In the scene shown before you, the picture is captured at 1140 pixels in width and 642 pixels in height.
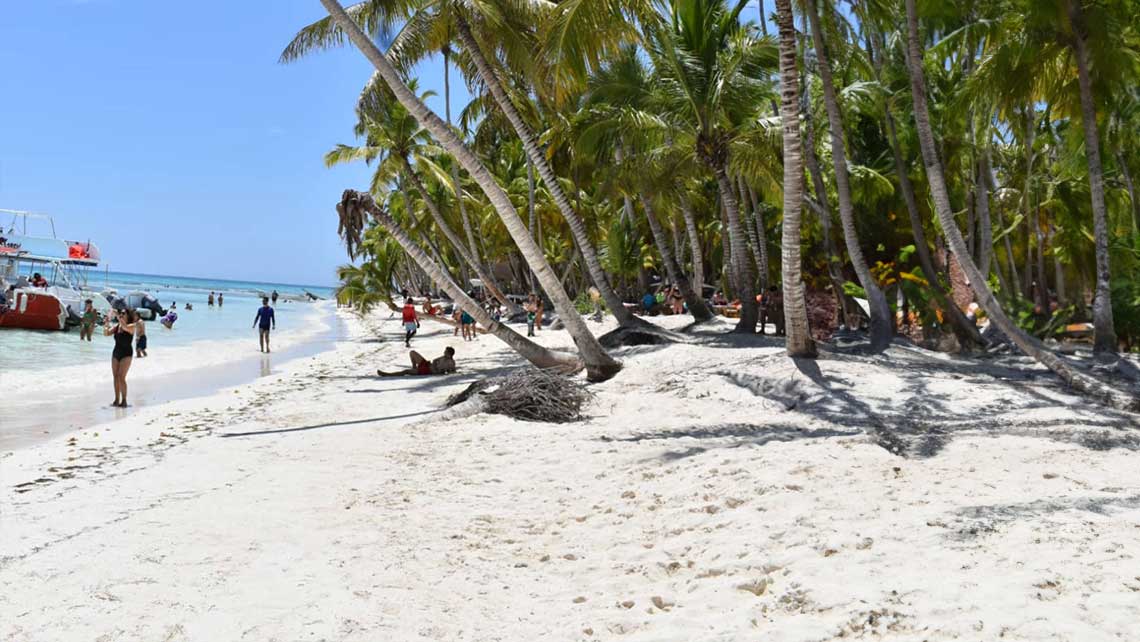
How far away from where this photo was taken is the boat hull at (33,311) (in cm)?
2938

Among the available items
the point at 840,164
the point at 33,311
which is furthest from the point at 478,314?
the point at 33,311

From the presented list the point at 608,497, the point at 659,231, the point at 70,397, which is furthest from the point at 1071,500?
the point at 659,231

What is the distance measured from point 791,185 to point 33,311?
3059 centimetres

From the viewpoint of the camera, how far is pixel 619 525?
17.0ft

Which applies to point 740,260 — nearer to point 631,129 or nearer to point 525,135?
point 631,129

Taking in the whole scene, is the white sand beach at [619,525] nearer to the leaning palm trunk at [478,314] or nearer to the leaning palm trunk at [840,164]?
the leaning palm trunk at [478,314]

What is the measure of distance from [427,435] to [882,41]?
1392 cm

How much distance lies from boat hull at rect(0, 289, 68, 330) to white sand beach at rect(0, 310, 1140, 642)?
Result: 25.4 m

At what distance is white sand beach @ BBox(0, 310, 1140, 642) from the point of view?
3.54 m

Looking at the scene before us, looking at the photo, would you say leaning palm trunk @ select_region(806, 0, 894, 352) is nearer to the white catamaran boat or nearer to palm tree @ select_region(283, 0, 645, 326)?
palm tree @ select_region(283, 0, 645, 326)

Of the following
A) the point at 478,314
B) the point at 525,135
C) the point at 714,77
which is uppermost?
the point at 714,77

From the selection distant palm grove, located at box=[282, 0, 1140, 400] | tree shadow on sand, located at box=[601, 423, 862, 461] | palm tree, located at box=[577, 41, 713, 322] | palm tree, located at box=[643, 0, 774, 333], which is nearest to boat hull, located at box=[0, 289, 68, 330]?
distant palm grove, located at box=[282, 0, 1140, 400]

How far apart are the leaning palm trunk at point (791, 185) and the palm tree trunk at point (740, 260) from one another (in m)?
5.21

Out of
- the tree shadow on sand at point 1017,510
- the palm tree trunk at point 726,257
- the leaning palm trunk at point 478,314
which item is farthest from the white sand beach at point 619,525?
the palm tree trunk at point 726,257
